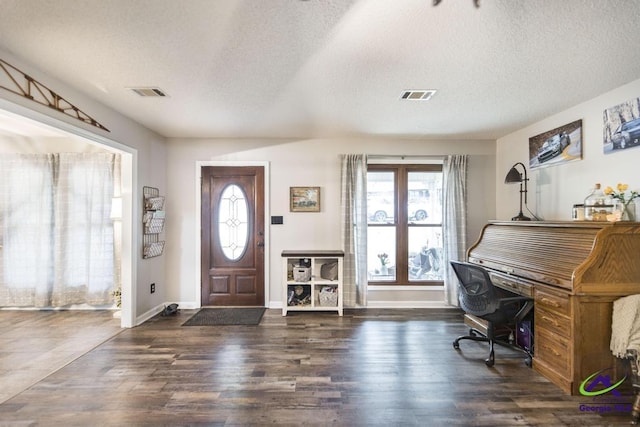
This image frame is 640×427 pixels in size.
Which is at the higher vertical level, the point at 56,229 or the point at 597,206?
the point at 597,206

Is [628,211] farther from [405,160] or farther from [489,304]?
[405,160]

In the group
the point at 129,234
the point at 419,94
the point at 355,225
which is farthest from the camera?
the point at 355,225

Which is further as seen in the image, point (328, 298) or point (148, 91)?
point (328, 298)

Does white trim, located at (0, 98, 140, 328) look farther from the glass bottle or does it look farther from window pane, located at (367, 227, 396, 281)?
the glass bottle

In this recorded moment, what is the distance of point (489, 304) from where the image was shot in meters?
2.68

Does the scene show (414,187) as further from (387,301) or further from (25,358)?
(25,358)

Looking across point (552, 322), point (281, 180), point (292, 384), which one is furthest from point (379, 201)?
point (292, 384)

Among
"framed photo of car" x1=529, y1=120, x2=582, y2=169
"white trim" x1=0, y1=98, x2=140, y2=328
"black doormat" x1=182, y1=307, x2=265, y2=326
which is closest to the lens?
"framed photo of car" x1=529, y1=120, x2=582, y2=169

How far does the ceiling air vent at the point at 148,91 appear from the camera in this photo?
8.63 ft

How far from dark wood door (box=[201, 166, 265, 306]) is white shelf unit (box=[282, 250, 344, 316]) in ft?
1.58

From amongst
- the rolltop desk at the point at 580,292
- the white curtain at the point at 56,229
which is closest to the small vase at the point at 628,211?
the rolltop desk at the point at 580,292

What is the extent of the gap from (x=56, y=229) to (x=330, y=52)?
438 cm

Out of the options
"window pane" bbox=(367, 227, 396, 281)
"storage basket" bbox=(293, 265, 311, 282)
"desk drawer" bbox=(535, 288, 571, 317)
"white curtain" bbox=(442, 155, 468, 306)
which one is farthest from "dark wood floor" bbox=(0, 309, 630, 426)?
"window pane" bbox=(367, 227, 396, 281)

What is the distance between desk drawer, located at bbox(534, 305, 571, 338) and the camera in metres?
2.23
